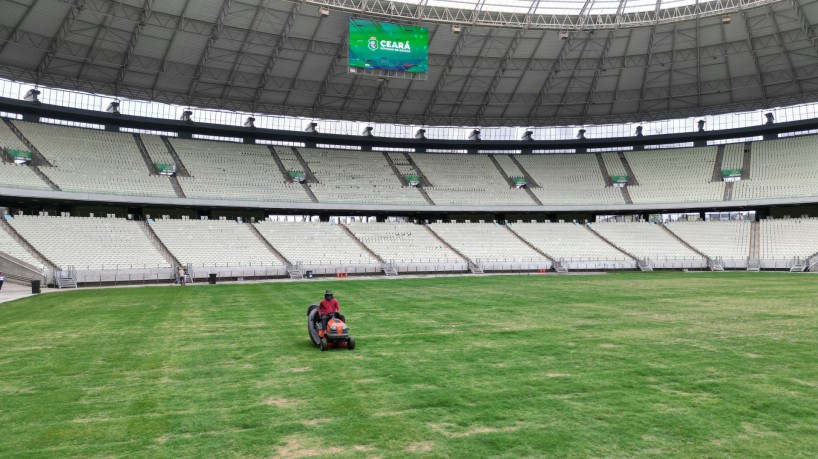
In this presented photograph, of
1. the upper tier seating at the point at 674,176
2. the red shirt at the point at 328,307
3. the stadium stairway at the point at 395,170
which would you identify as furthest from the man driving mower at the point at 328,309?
the upper tier seating at the point at 674,176

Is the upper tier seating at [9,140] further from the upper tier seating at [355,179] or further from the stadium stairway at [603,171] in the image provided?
the stadium stairway at [603,171]

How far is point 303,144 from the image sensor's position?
2333 inches

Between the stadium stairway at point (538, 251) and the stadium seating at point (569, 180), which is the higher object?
the stadium seating at point (569, 180)

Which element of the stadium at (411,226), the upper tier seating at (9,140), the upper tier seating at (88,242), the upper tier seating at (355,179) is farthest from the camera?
the upper tier seating at (355,179)

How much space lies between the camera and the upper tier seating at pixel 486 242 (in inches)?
1859

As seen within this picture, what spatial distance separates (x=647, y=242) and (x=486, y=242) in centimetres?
1749

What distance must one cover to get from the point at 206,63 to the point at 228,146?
12608 millimetres

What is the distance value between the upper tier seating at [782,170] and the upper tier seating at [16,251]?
2527 inches

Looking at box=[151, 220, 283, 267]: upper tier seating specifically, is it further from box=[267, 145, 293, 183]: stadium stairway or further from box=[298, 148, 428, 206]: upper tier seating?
box=[298, 148, 428, 206]: upper tier seating

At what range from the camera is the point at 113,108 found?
159ft

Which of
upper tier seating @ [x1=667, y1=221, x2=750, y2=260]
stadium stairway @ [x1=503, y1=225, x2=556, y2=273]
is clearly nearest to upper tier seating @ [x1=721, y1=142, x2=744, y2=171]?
upper tier seating @ [x1=667, y1=221, x2=750, y2=260]

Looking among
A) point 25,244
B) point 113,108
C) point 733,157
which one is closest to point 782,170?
point 733,157

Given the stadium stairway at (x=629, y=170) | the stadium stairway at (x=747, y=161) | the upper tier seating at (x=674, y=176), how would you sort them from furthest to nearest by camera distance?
1. the stadium stairway at (x=629, y=170)
2. the upper tier seating at (x=674, y=176)
3. the stadium stairway at (x=747, y=161)

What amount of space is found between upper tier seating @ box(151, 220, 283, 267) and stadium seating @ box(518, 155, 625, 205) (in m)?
33.6
